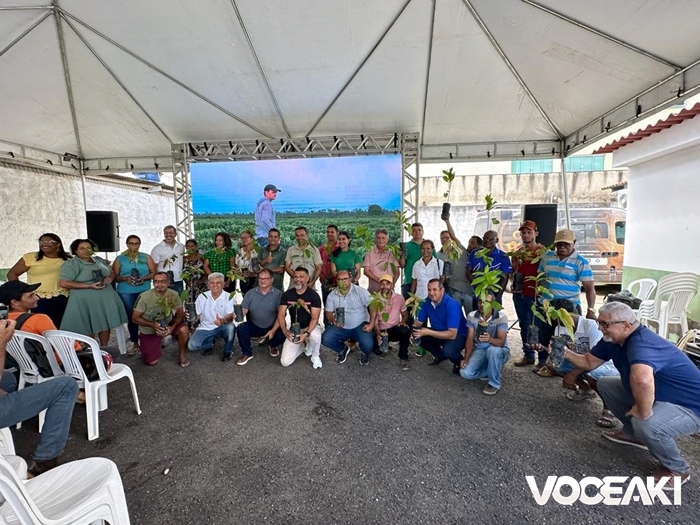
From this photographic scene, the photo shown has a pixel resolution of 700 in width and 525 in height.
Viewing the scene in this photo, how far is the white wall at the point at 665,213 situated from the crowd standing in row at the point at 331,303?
2.72 metres

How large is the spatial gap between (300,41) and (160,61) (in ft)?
6.10

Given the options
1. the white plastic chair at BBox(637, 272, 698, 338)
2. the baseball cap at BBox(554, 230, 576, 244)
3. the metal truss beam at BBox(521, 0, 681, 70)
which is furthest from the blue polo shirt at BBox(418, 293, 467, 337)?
the metal truss beam at BBox(521, 0, 681, 70)

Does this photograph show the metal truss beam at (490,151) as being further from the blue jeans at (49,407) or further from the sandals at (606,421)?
the blue jeans at (49,407)

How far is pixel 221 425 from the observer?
244cm

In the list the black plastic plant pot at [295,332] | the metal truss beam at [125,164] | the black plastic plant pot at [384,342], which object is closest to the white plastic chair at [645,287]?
the black plastic plant pot at [384,342]

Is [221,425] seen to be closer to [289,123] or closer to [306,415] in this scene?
[306,415]

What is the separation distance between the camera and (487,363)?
10.0 ft

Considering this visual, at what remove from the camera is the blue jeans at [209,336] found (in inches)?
146

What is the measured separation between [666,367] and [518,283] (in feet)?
5.41

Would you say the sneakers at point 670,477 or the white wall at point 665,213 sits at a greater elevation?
the white wall at point 665,213

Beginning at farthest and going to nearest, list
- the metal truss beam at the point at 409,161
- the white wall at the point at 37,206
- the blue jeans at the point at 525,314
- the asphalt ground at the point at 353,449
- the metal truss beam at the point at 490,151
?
the white wall at the point at 37,206 → the metal truss beam at the point at 409,161 → the metal truss beam at the point at 490,151 → the blue jeans at the point at 525,314 → the asphalt ground at the point at 353,449

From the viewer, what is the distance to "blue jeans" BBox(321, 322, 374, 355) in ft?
11.7

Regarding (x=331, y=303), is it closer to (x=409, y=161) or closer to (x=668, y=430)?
(x=668, y=430)

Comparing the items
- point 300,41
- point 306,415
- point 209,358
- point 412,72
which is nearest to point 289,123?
point 300,41
